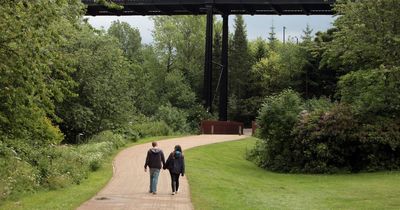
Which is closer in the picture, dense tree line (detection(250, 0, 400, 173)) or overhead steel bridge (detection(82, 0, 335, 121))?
dense tree line (detection(250, 0, 400, 173))

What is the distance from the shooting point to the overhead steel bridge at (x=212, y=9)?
Answer: 54281 mm

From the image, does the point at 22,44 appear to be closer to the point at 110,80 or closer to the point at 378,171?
the point at 378,171

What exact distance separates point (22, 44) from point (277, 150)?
1841cm

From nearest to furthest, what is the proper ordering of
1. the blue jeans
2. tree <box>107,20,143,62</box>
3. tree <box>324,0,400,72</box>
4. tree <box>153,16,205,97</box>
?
the blue jeans < tree <box>324,0,400,72</box> < tree <box>153,16,205,97</box> < tree <box>107,20,143,62</box>

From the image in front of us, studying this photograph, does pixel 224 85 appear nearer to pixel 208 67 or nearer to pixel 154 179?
pixel 208 67

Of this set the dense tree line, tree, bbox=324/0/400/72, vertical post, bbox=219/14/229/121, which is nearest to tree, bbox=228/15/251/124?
vertical post, bbox=219/14/229/121

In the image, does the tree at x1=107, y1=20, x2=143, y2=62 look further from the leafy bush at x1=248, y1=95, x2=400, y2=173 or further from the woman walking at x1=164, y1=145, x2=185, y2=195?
the woman walking at x1=164, y1=145, x2=185, y2=195

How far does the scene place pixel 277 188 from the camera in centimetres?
2170

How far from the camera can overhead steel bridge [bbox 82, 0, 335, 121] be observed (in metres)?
54.3

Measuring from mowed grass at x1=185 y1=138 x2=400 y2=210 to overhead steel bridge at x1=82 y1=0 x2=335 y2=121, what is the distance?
26537 mm

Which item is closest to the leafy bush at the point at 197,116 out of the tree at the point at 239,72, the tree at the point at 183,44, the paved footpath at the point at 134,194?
the tree at the point at 183,44

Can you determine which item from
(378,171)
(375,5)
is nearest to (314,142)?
(378,171)

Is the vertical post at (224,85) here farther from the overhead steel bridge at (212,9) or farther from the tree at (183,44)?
the tree at (183,44)

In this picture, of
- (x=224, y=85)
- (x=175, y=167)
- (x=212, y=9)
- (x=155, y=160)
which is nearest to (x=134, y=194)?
(x=155, y=160)
